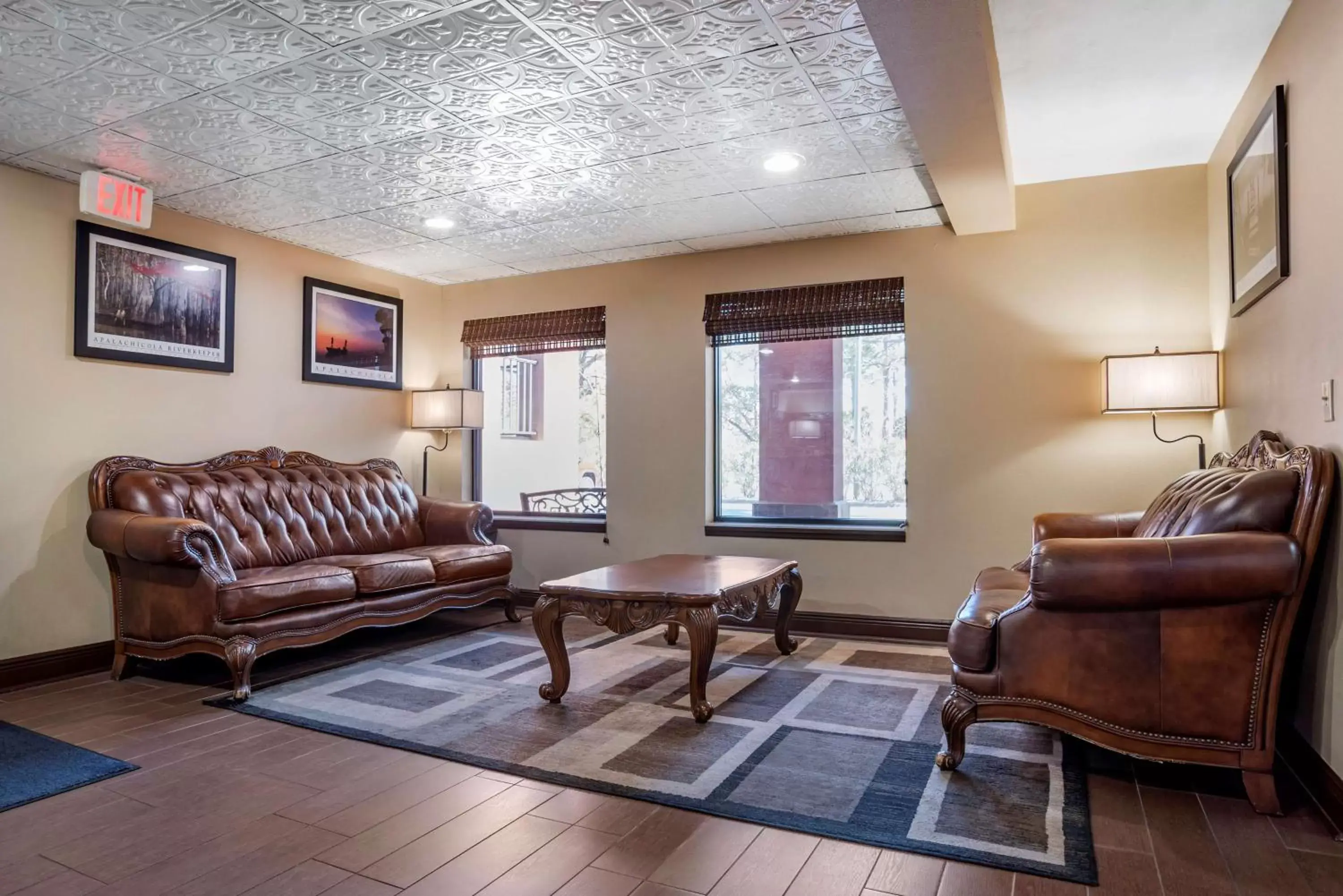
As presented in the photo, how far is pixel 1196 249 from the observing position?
4.13 metres

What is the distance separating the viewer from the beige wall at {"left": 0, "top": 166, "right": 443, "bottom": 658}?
12.5ft

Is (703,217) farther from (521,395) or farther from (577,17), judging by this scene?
(521,395)

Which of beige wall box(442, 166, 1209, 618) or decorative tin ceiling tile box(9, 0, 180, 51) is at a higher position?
decorative tin ceiling tile box(9, 0, 180, 51)

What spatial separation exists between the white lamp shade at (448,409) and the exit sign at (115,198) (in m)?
2.11

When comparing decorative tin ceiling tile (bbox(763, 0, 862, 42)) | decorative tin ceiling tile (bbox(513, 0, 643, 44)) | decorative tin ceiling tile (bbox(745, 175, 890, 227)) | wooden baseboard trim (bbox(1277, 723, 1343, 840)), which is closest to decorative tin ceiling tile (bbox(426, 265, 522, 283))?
decorative tin ceiling tile (bbox(745, 175, 890, 227))

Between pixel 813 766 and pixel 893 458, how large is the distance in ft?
8.74

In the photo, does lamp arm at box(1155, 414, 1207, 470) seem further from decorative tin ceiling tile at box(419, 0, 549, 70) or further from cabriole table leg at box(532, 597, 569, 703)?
decorative tin ceiling tile at box(419, 0, 549, 70)

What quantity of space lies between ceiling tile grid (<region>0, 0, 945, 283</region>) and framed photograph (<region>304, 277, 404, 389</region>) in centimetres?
56

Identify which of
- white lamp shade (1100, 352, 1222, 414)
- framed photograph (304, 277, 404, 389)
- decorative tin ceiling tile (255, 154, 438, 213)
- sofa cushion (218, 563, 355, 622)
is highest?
decorative tin ceiling tile (255, 154, 438, 213)

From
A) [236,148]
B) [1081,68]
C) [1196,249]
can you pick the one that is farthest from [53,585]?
[1196,249]

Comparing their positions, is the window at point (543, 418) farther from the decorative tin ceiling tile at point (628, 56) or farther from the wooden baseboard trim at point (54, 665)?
the decorative tin ceiling tile at point (628, 56)

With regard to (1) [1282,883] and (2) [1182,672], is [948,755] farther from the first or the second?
(1) [1282,883]

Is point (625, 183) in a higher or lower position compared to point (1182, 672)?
higher

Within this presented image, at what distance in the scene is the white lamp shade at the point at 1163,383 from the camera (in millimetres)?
3777
